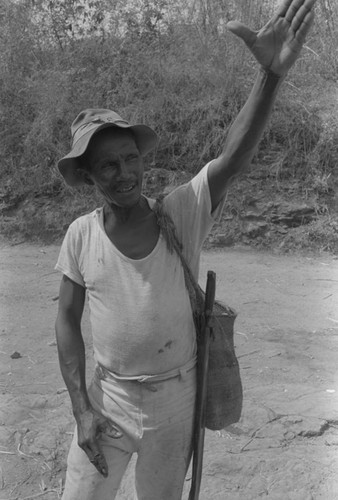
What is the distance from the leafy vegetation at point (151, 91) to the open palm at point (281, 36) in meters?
4.99

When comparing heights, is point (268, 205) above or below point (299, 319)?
above

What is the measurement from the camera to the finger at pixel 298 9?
157 cm

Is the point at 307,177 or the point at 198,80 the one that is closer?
the point at 307,177

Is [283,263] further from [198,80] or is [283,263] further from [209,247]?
[198,80]

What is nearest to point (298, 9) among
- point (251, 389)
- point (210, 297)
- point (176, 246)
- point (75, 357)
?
point (176, 246)

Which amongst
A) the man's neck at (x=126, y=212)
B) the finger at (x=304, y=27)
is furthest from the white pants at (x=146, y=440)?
the finger at (x=304, y=27)

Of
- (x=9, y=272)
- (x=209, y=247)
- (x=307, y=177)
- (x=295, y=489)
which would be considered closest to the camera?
(x=295, y=489)

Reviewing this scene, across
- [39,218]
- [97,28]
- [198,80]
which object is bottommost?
[39,218]

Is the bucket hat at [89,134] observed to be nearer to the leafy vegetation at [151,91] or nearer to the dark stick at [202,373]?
the dark stick at [202,373]

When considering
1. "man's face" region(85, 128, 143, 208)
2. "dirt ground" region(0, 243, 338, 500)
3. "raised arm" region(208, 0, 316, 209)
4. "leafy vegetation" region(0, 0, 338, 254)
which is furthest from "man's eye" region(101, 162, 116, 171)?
"leafy vegetation" region(0, 0, 338, 254)

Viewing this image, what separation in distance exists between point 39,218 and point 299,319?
12.2 ft

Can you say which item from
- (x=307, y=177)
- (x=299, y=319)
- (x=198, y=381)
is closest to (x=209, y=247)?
(x=307, y=177)

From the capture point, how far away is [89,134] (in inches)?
64.1

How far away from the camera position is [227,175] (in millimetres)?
1665
